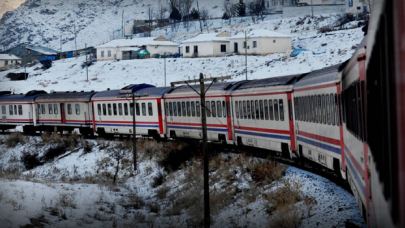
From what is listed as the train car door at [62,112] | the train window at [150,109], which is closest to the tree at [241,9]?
A: the train car door at [62,112]

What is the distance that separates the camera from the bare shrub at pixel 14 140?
43.9 m

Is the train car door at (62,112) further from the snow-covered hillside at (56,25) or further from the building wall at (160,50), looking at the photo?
the snow-covered hillside at (56,25)

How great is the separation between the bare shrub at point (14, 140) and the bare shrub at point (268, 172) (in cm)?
2714

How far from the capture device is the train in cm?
314

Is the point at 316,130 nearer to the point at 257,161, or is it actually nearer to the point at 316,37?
the point at 257,161

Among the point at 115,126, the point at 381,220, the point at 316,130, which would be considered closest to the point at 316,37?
the point at 115,126

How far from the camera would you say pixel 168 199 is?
2383 centimetres

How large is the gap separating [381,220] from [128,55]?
96315 millimetres

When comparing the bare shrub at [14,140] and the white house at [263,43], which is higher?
the white house at [263,43]

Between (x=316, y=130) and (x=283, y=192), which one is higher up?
(x=316, y=130)

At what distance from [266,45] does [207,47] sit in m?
10.1

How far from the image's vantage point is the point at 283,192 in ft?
53.5

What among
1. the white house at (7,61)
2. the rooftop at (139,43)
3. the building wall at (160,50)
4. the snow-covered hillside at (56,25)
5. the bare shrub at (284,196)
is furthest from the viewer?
the snow-covered hillside at (56,25)

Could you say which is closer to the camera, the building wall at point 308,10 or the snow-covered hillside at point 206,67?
the snow-covered hillside at point 206,67
